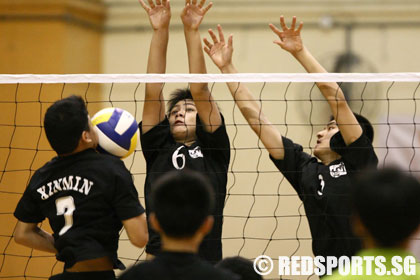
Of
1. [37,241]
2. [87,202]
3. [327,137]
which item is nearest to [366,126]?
[327,137]

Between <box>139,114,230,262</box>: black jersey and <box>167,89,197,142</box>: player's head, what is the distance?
5 centimetres

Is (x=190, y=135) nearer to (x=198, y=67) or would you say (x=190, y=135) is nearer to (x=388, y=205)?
(x=198, y=67)

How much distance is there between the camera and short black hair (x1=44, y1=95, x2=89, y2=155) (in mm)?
3078

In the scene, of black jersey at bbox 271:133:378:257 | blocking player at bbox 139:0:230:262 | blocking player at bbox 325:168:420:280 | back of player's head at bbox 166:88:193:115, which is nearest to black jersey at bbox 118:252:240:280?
blocking player at bbox 325:168:420:280

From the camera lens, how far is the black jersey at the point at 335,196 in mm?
3844

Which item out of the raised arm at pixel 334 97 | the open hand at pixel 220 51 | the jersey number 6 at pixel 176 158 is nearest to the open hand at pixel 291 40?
the raised arm at pixel 334 97

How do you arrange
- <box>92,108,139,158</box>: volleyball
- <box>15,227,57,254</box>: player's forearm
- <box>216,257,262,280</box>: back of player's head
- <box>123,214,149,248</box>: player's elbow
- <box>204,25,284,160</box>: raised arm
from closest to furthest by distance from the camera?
<box>216,257,262,280</box>: back of player's head → <box>123,214,149,248</box>: player's elbow → <box>15,227,57,254</box>: player's forearm → <box>92,108,139,158</box>: volleyball → <box>204,25,284,160</box>: raised arm

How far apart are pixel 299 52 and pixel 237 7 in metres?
4.52

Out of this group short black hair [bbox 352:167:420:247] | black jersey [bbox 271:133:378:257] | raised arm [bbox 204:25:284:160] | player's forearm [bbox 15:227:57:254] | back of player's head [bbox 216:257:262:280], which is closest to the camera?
short black hair [bbox 352:167:420:247]

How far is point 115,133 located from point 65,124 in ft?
1.41

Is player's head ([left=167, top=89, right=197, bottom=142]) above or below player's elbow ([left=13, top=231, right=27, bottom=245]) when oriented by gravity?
above

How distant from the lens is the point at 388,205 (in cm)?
209

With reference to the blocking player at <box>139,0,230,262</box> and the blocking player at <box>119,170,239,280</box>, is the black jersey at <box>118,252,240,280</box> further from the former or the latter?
the blocking player at <box>139,0,230,262</box>

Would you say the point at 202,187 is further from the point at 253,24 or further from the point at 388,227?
the point at 253,24
